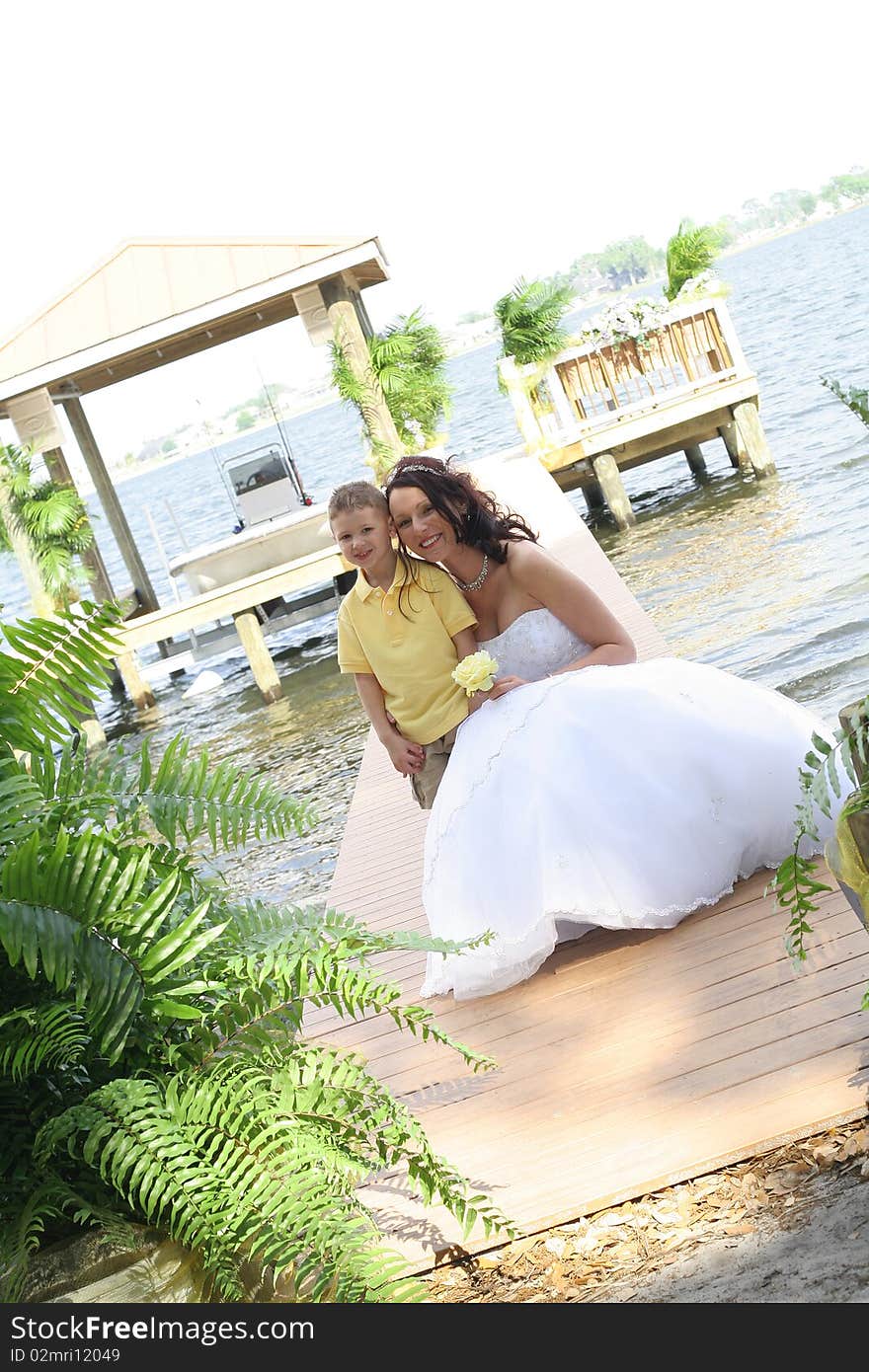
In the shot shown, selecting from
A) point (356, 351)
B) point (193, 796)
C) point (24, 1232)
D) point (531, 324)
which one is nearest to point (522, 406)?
point (531, 324)

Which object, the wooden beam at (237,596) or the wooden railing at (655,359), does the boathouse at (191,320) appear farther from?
the wooden railing at (655,359)

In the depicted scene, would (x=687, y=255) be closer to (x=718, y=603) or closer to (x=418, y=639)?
(x=718, y=603)

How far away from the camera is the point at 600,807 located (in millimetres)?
4332

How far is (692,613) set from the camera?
510 inches

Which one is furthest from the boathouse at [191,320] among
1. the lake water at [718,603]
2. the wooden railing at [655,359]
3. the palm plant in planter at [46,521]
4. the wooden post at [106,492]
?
the wooden railing at [655,359]

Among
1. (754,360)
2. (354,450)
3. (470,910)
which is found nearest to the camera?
(470,910)

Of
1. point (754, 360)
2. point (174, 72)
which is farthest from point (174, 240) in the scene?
point (174, 72)

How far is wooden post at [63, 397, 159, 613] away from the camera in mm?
20172

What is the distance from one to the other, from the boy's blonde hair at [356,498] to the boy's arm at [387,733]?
73 centimetres

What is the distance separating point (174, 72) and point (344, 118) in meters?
17.9

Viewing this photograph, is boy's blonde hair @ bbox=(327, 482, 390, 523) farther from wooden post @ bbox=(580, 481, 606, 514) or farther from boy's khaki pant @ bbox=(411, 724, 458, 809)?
wooden post @ bbox=(580, 481, 606, 514)

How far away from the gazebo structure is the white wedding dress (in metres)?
11.9

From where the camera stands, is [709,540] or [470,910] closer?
[470,910]

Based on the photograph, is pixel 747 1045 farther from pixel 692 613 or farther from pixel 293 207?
pixel 293 207
